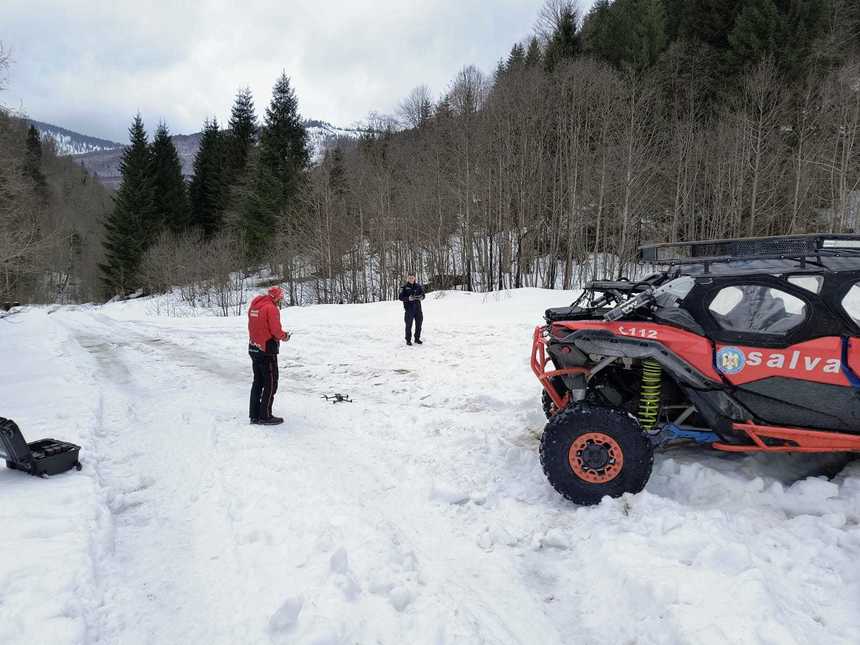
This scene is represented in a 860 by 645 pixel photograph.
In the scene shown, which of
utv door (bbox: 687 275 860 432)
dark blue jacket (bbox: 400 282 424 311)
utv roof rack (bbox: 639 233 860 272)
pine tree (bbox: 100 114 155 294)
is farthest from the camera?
pine tree (bbox: 100 114 155 294)

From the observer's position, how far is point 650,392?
424 cm

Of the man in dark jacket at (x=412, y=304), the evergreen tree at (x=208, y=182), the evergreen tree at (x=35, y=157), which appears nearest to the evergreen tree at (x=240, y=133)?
the evergreen tree at (x=208, y=182)

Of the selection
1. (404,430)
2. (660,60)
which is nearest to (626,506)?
(404,430)

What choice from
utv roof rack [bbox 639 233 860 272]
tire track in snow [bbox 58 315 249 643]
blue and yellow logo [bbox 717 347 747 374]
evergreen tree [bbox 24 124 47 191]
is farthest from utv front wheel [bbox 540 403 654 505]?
evergreen tree [bbox 24 124 47 191]

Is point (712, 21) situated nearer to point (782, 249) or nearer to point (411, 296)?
point (411, 296)

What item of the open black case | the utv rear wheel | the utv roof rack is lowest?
the open black case

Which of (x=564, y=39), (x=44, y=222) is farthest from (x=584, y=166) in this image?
(x=44, y=222)

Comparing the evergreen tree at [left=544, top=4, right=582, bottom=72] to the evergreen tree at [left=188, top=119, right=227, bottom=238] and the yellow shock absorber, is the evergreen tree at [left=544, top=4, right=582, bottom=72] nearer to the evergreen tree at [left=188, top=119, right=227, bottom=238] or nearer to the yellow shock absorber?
the evergreen tree at [left=188, top=119, right=227, bottom=238]

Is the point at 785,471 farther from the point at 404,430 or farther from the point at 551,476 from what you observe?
the point at 404,430

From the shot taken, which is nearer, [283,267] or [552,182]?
[552,182]

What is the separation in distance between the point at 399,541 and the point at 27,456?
11.6 feet

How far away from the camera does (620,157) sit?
24.6 meters

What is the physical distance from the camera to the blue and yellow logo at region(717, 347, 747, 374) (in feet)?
13.1

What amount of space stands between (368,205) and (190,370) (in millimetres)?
23044
